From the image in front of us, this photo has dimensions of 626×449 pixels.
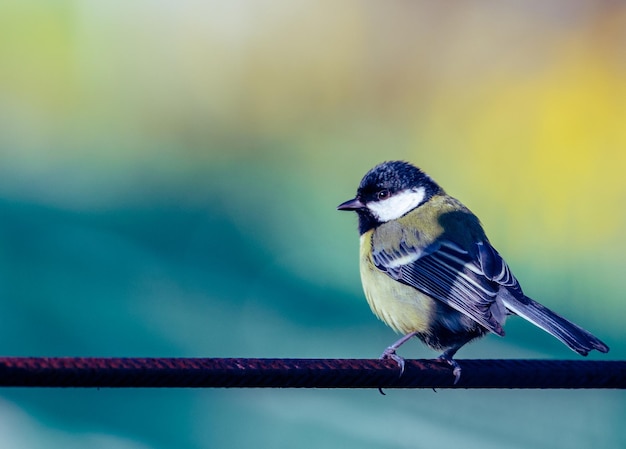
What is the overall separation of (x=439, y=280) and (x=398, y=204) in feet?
1.92

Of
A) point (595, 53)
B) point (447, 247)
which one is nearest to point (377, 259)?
point (447, 247)

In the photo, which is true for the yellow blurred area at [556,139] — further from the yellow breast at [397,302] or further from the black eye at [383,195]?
the yellow breast at [397,302]

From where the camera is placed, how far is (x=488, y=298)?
232cm

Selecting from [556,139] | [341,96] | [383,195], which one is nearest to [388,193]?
[383,195]

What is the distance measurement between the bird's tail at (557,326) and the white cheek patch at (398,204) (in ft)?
2.20

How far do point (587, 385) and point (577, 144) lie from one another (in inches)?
117

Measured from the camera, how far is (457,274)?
2.42 m

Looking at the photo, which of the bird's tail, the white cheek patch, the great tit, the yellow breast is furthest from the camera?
the white cheek patch

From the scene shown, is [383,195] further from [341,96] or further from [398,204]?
[341,96]

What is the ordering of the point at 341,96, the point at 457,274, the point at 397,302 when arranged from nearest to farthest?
the point at 457,274, the point at 397,302, the point at 341,96

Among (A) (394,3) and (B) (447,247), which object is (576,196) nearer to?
(A) (394,3)

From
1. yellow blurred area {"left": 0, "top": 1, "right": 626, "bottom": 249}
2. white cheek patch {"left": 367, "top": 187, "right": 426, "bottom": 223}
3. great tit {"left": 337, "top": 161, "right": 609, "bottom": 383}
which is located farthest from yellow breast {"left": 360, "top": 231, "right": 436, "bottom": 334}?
yellow blurred area {"left": 0, "top": 1, "right": 626, "bottom": 249}

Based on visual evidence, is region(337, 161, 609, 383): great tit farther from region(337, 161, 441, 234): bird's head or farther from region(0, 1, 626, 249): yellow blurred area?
region(0, 1, 626, 249): yellow blurred area

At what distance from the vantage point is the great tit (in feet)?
7.54
